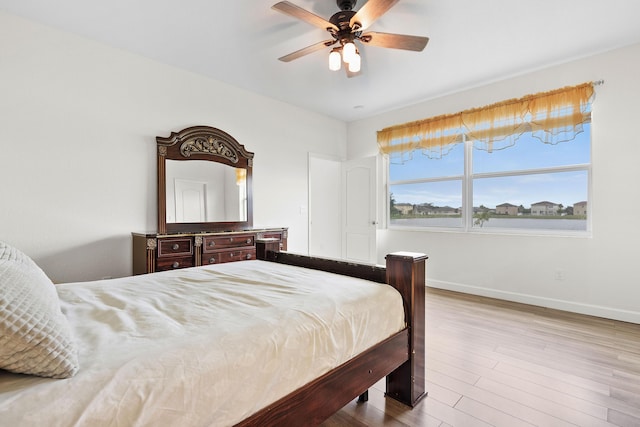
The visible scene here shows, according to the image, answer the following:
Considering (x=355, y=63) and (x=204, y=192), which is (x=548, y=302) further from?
(x=204, y=192)

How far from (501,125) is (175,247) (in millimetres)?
3876

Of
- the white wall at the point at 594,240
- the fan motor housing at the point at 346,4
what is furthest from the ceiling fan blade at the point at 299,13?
the white wall at the point at 594,240

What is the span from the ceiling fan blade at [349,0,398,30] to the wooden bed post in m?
1.56

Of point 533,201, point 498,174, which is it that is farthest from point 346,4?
point 533,201

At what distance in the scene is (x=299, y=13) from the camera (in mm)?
2113

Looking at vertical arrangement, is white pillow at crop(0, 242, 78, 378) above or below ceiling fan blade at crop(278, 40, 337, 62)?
below

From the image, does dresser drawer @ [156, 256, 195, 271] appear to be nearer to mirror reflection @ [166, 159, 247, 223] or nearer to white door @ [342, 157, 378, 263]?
mirror reflection @ [166, 159, 247, 223]

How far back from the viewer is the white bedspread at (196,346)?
2.42 ft

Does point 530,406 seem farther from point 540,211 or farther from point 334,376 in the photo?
point 540,211

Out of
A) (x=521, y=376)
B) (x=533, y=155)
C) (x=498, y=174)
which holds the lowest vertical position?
(x=521, y=376)

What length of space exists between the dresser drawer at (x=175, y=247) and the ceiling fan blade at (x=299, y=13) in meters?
2.19

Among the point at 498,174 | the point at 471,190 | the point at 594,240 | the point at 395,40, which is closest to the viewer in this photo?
the point at 395,40

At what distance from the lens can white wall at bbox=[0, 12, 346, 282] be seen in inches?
99.3

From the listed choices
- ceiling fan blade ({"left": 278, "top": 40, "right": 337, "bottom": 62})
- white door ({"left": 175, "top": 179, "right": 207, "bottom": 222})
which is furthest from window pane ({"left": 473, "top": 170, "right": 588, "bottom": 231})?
white door ({"left": 175, "top": 179, "right": 207, "bottom": 222})
